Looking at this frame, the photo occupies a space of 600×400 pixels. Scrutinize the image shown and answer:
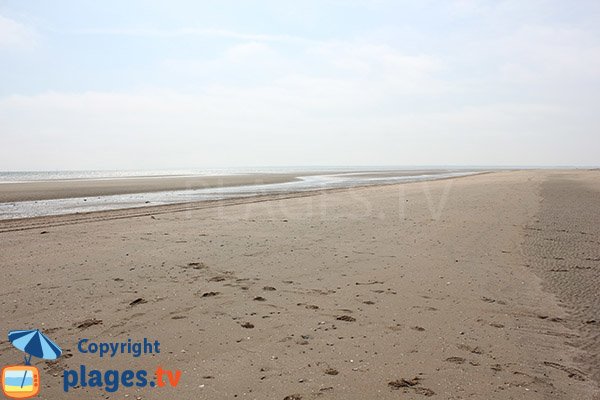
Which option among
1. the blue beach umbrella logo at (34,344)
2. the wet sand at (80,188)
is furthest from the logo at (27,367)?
the wet sand at (80,188)

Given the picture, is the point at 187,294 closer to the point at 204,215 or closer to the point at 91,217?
the point at 204,215

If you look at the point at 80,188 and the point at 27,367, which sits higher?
the point at 80,188

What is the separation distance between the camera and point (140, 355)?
4359 millimetres

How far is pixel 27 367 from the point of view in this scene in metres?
4.14

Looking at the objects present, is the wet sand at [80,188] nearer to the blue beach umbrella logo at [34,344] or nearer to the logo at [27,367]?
the blue beach umbrella logo at [34,344]

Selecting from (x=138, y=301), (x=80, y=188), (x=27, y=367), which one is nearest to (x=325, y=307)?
(x=138, y=301)

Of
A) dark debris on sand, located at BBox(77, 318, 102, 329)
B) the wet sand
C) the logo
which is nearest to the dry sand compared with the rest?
dark debris on sand, located at BBox(77, 318, 102, 329)

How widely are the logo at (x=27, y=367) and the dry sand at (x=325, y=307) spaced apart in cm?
13

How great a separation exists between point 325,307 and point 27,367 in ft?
11.9

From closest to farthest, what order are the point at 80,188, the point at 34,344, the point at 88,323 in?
1. the point at 34,344
2. the point at 88,323
3. the point at 80,188

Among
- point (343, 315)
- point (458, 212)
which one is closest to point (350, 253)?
point (343, 315)

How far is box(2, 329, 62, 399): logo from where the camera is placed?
376 cm

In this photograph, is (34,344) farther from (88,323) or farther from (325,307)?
(325,307)

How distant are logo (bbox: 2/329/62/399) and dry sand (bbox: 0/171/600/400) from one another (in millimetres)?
127
